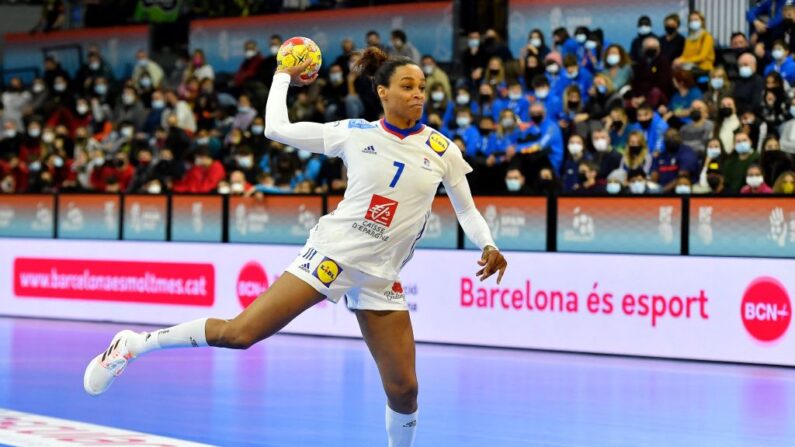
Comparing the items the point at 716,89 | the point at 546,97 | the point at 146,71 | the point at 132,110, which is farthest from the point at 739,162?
the point at 146,71

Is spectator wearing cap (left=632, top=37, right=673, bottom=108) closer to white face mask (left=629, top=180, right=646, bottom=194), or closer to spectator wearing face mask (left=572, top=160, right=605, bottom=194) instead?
spectator wearing face mask (left=572, top=160, right=605, bottom=194)

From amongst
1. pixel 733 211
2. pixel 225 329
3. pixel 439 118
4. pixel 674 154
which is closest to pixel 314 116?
pixel 439 118

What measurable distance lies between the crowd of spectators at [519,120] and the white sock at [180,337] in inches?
349

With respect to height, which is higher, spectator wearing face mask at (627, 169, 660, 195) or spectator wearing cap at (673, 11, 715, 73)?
spectator wearing cap at (673, 11, 715, 73)

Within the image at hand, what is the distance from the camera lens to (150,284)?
18.8 metres

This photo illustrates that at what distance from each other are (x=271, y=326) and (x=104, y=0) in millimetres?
22024

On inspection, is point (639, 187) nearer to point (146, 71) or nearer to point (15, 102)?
point (146, 71)

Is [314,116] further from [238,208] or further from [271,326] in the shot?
[271,326]

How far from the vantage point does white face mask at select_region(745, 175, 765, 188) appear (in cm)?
1520

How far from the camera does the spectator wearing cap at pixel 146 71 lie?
24430mm

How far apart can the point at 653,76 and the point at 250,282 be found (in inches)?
248

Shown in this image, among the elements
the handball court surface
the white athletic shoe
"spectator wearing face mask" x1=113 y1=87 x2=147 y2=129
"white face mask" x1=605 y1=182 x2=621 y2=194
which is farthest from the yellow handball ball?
"spectator wearing face mask" x1=113 y1=87 x2=147 y2=129

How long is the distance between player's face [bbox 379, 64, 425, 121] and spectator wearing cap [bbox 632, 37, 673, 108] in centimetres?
1142

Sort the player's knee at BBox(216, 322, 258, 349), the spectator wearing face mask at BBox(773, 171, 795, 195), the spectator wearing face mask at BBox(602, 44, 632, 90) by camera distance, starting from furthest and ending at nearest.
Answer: the spectator wearing face mask at BBox(602, 44, 632, 90) → the spectator wearing face mask at BBox(773, 171, 795, 195) → the player's knee at BBox(216, 322, 258, 349)
